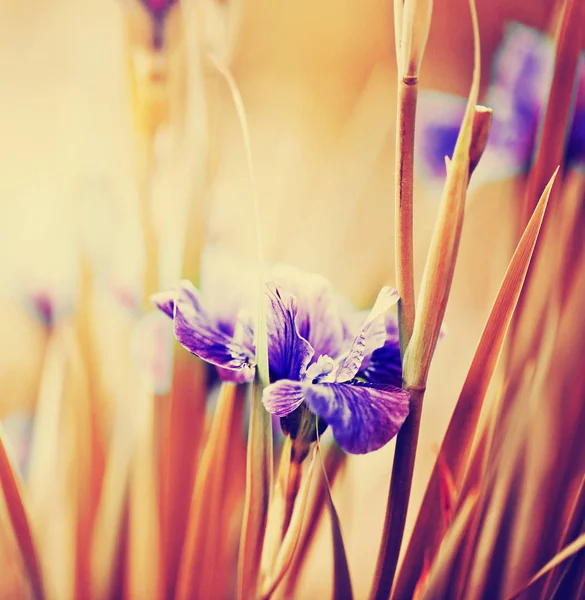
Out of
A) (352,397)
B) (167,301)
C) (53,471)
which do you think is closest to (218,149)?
(167,301)

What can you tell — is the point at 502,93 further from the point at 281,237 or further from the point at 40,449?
the point at 40,449

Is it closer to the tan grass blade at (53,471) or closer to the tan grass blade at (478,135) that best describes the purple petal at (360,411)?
the tan grass blade at (478,135)

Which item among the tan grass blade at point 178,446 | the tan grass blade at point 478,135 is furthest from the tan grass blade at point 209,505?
the tan grass blade at point 478,135

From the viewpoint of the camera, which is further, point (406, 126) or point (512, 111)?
point (512, 111)

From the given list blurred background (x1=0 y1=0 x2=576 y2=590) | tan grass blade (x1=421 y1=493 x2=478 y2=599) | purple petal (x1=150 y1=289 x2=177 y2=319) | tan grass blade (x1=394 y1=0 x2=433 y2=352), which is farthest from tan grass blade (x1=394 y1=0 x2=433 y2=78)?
tan grass blade (x1=421 y1=493 x2=478 y2=599)

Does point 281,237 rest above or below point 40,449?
above

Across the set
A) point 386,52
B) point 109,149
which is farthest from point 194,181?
point 386,52

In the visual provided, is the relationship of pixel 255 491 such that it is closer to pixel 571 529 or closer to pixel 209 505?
Result: pixel 209 505
